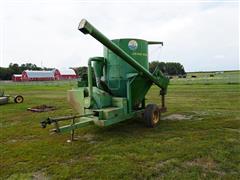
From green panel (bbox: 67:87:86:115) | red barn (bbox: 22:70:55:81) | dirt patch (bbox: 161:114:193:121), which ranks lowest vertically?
dirt patch (bbox: 161:114:193:121)

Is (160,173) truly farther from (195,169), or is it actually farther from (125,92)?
(125,92)

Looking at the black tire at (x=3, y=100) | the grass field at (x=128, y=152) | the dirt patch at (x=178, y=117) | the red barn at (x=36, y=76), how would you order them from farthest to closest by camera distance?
the red barn at (x=36, y=76)
the black tire at (x=3, y=100)
the dirt patch at (x=178, y=117)
the grass field at (x=128, y=152)

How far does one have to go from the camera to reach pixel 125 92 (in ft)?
22.8

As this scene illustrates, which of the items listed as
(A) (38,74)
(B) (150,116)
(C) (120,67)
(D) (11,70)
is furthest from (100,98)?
(D) (11,70)

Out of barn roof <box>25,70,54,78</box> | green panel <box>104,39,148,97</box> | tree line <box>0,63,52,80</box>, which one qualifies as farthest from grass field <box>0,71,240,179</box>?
tree line <box>0,63,52,80</box>

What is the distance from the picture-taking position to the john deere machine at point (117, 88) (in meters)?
6.22

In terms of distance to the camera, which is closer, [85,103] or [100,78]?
[85,103]

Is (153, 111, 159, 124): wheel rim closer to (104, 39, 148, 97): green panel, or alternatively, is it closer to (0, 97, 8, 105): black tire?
(104, 39, 148, 97): green panel

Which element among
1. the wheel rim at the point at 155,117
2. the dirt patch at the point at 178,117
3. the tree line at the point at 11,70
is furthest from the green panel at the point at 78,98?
the tree line at the point at 11,70

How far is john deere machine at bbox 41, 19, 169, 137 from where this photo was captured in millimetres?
6219

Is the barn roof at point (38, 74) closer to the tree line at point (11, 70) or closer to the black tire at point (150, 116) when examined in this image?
the tree line at point (11, 70)

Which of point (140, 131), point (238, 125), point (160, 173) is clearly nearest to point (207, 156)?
point (160, 173)

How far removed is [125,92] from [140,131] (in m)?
1.08

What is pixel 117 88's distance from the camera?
6957 millimetres
